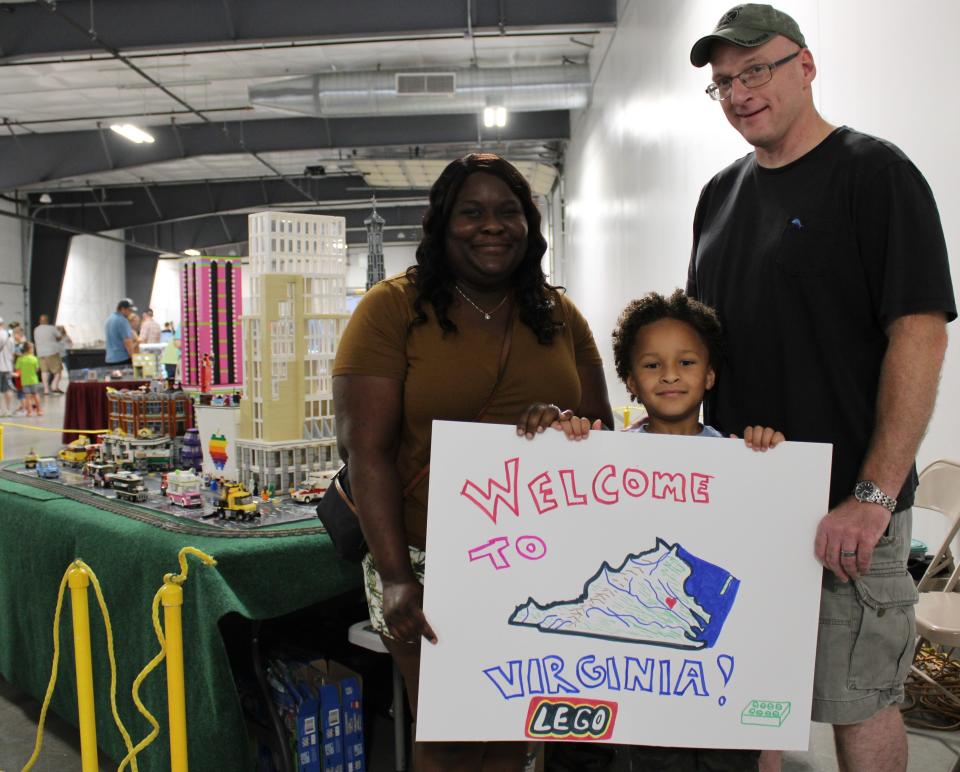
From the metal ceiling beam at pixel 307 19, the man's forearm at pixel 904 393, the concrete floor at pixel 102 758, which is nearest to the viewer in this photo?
the man's forearm at pixel 904 393

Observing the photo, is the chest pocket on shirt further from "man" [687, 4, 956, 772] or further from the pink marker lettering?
the pink marker lettering

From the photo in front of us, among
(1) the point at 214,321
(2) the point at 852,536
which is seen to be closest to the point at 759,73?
(2) the point at 852,536

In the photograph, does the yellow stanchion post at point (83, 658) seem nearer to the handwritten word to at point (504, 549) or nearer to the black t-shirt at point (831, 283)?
the handwritten word to at point (504, 549)

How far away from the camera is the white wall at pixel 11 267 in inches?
730

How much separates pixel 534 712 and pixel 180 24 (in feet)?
27.5

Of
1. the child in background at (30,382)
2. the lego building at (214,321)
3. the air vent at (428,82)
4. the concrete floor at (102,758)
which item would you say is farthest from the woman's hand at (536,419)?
the child in background at (30,382)

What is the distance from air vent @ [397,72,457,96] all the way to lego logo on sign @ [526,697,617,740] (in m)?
9.08

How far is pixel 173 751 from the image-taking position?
1924 millimetres

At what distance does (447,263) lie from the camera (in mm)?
1667

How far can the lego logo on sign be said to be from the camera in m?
1.50

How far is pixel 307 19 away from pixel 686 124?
453 cm

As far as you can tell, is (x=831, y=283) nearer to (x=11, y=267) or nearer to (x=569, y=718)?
(x=569, y=718)

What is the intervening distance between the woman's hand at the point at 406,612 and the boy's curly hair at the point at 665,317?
67cm

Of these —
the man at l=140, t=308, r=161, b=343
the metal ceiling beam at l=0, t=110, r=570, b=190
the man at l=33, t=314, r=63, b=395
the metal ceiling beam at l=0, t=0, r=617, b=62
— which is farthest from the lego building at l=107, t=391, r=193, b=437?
the man at l=33, t=314, r=63, b=395
